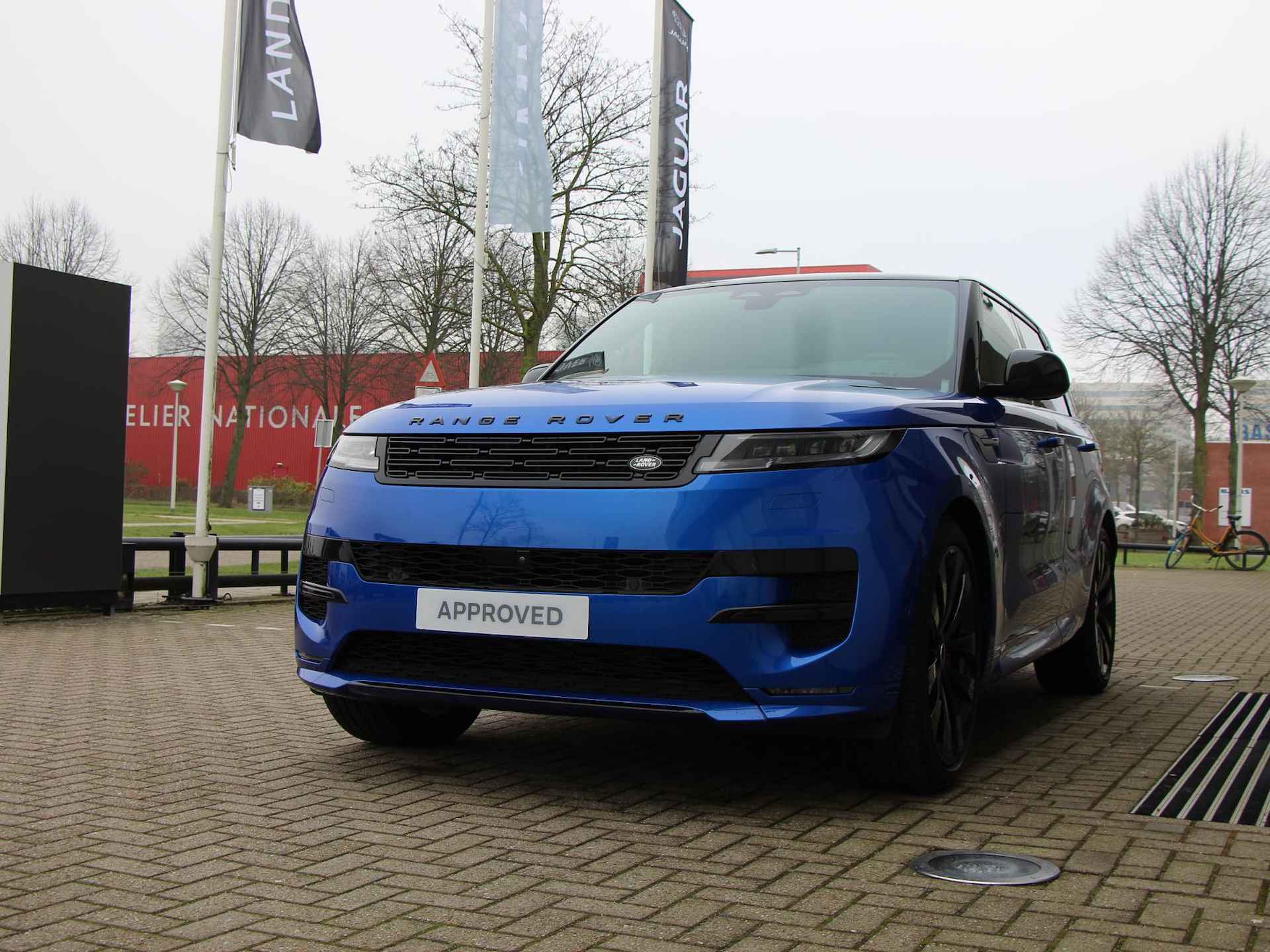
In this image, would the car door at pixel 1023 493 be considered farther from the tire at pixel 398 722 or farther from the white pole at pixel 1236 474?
the white pole at pixel 1236 474

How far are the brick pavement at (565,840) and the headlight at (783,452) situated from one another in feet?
3.42

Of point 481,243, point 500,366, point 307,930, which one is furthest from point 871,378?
point 500,366

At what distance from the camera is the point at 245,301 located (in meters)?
51.2

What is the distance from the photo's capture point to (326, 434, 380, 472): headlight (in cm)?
449

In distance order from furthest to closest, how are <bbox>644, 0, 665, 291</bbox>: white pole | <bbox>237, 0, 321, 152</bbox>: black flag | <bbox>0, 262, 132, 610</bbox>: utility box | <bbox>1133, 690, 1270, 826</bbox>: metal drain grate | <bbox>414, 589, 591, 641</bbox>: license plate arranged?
1. <bbox>644, 0, 665, 291</bbox>: white pole
2. <bbox>237, 0, 321, 152</bbox>: black flag
3. <bbox>0, 262, 132, 610</bbox>: utility box
4. <bbox>1133, 690, 1270, 826</bbox>: metal drain grate
5. <bbox>414, 589, 591, 641</bbox>: license plate

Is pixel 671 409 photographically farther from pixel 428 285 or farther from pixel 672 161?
pixel 428 285

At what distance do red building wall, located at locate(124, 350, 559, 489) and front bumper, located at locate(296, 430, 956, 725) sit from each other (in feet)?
147

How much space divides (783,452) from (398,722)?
189cm

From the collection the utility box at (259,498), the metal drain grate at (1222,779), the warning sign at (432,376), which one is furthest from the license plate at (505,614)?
the utility box at (259,498)

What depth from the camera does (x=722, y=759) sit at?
16.4 ft

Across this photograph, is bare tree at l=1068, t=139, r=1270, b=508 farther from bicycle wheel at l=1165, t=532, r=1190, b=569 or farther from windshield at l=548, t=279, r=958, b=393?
windshield at l=548, t=279, r=958, b=393

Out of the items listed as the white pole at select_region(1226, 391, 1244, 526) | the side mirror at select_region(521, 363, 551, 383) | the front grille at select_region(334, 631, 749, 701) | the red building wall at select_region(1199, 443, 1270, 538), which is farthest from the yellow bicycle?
the red building wall at select_region(1199, 443, 1270, 538)

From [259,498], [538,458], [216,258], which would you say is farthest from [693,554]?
[259,498]

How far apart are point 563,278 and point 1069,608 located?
22363 mm
